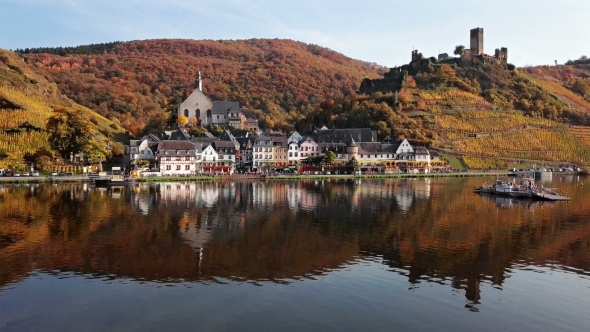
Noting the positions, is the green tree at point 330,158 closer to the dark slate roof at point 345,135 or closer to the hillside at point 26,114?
the dark slate roof at point 345,135

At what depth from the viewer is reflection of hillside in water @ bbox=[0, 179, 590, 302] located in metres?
19.0

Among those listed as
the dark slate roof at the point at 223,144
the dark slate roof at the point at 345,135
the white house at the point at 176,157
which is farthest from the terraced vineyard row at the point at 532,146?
→ the white house at the point at 176,157

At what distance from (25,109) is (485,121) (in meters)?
75.2

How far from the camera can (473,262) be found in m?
20.1

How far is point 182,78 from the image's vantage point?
128875mm

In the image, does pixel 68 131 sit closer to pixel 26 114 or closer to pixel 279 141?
pixel 26 114

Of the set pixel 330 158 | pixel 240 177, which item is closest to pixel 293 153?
pixel 330 158

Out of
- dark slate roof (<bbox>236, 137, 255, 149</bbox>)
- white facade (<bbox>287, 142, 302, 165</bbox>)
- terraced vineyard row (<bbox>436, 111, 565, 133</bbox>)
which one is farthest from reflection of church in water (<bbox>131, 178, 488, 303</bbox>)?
terraced vineyard row (<bbox>436, 111, 565, 133</bbox>)

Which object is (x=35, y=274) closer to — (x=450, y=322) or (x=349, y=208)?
(x=450, y=322)

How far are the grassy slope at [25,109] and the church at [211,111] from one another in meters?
11.8

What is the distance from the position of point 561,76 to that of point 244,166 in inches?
5278

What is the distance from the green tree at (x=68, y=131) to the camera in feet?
192

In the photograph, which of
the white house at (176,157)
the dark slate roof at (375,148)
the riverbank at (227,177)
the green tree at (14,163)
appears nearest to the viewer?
the riverbank at (227,177)

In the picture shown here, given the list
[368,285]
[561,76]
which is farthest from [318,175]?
[561,76]
